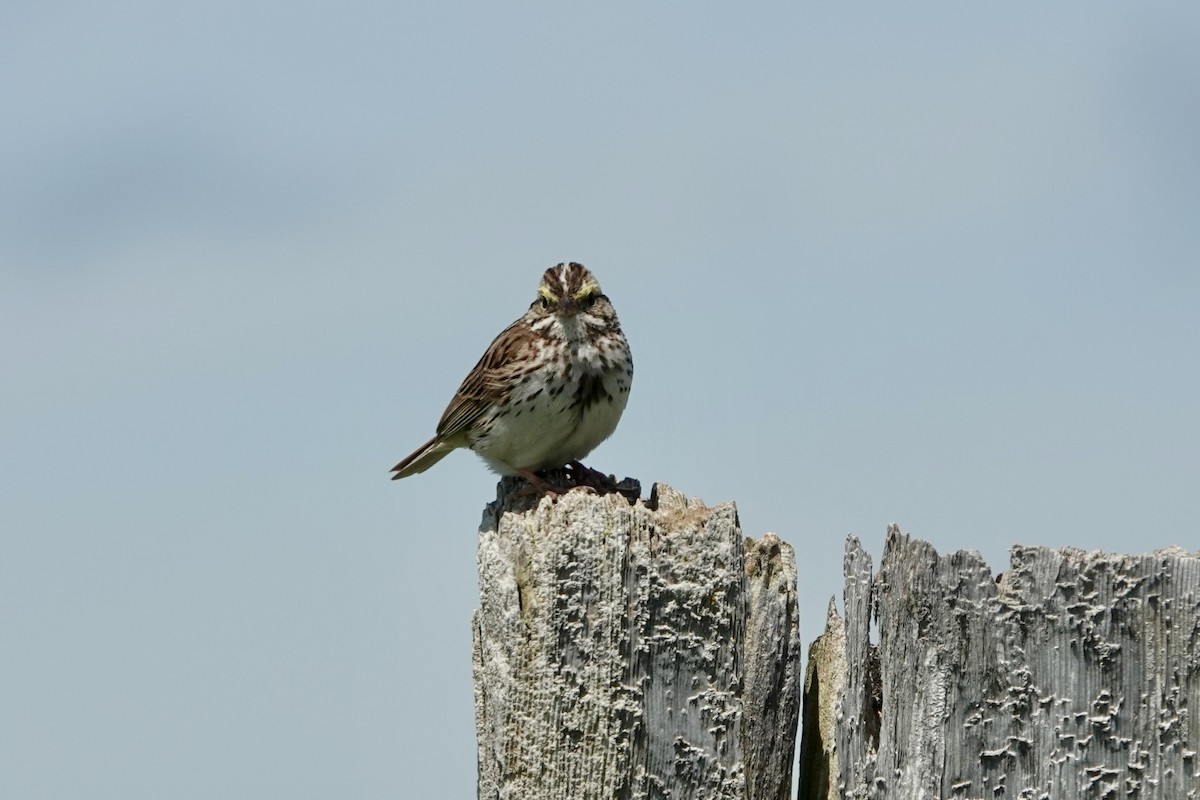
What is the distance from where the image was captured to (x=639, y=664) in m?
5.39

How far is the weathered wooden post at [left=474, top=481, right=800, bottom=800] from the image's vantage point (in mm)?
5375

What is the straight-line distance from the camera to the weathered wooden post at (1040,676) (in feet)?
15.8

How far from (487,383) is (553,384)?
0.51 meters

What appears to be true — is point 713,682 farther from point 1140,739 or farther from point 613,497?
point 1140,739

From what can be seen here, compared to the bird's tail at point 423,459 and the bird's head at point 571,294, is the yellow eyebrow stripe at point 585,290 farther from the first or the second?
the bird's tail at point 423,459

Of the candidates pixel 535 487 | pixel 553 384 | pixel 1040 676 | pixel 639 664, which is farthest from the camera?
pixel 553 384

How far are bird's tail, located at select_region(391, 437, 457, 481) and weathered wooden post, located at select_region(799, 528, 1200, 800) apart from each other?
17.5ft

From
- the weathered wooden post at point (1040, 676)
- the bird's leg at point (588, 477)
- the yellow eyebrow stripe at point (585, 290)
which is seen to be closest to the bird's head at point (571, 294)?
the yellow eyebrow stripe at point (585, 290)

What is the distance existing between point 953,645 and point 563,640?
1369mm

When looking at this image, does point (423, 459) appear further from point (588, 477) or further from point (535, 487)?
point (535, 487)

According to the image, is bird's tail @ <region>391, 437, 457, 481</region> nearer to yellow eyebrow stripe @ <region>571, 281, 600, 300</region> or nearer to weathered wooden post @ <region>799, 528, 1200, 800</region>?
yellow eyebrow stripe @ <region>571, 281, 600, 300</region>

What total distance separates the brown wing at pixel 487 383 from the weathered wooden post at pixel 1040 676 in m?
4.46

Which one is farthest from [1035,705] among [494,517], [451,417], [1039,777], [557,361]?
[451,417]

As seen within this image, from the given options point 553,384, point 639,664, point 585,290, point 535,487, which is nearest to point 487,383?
point 553,384
